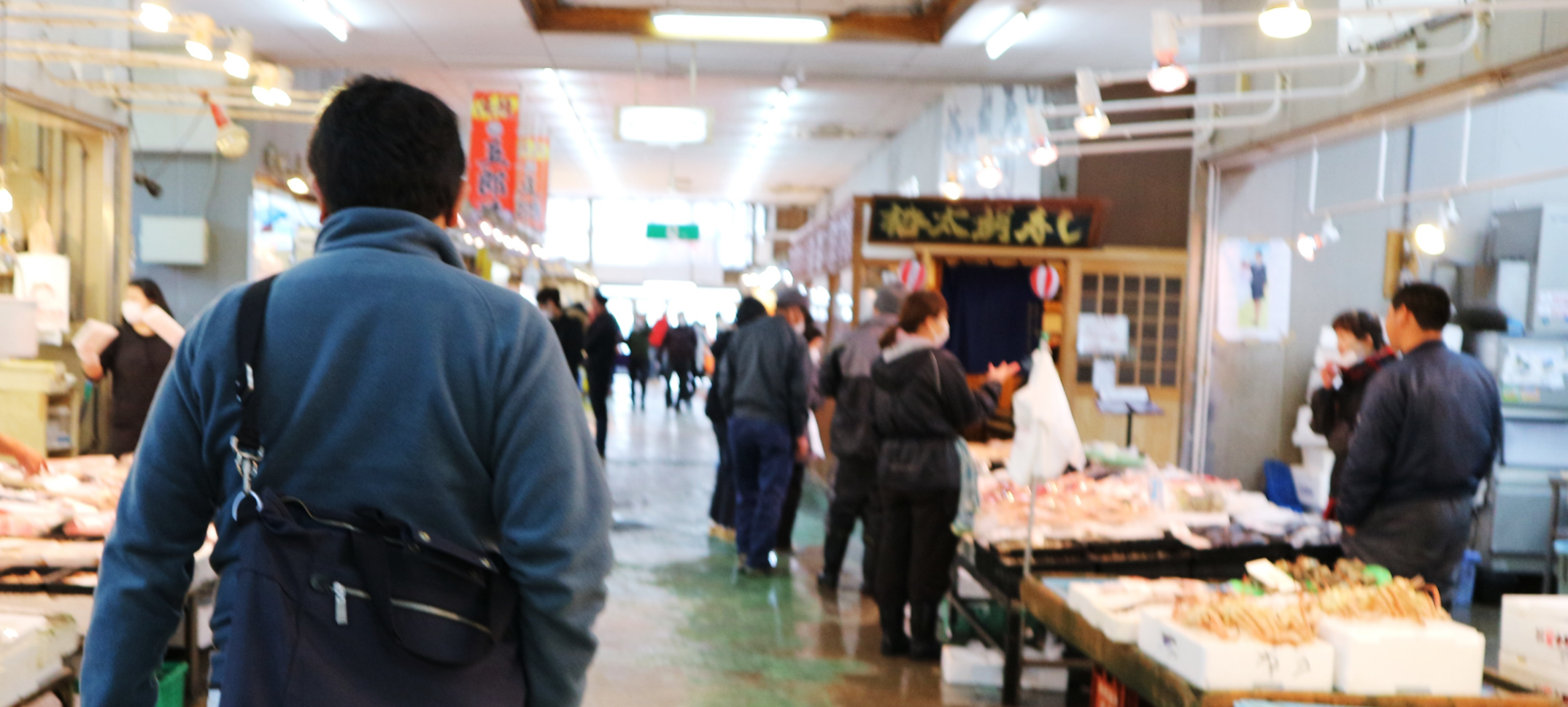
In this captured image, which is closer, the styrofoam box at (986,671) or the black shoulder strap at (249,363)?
the black shoulder strap at (249,363)

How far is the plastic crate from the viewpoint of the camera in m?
3.36

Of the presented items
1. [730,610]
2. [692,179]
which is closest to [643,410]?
[692,179]

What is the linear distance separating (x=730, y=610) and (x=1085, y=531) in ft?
7.24

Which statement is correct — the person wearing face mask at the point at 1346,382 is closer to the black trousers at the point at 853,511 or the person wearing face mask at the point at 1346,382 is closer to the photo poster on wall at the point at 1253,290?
the photo poster on wall at the point at 1253,290

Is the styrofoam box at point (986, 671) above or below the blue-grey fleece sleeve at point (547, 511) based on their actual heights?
below

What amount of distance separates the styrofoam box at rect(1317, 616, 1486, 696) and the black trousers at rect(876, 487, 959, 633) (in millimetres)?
2488

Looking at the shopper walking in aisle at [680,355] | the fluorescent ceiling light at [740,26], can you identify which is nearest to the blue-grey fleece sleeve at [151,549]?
the fluorescent ceiling light at [740,26]

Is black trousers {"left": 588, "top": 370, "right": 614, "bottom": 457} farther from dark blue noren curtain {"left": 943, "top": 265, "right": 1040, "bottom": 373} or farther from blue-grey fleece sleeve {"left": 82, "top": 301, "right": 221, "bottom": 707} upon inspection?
blue-grey fleece sleeve {"left": 82, "top": 301, "right": 221, "bottom": 707}

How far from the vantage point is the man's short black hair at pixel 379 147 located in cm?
162

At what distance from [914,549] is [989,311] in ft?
13.1

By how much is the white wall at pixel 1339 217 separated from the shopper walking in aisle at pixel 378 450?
6666mm

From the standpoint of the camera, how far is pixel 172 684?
134 inches

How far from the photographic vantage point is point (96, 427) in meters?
8.44

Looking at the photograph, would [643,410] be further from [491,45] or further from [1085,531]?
[1085,531]
